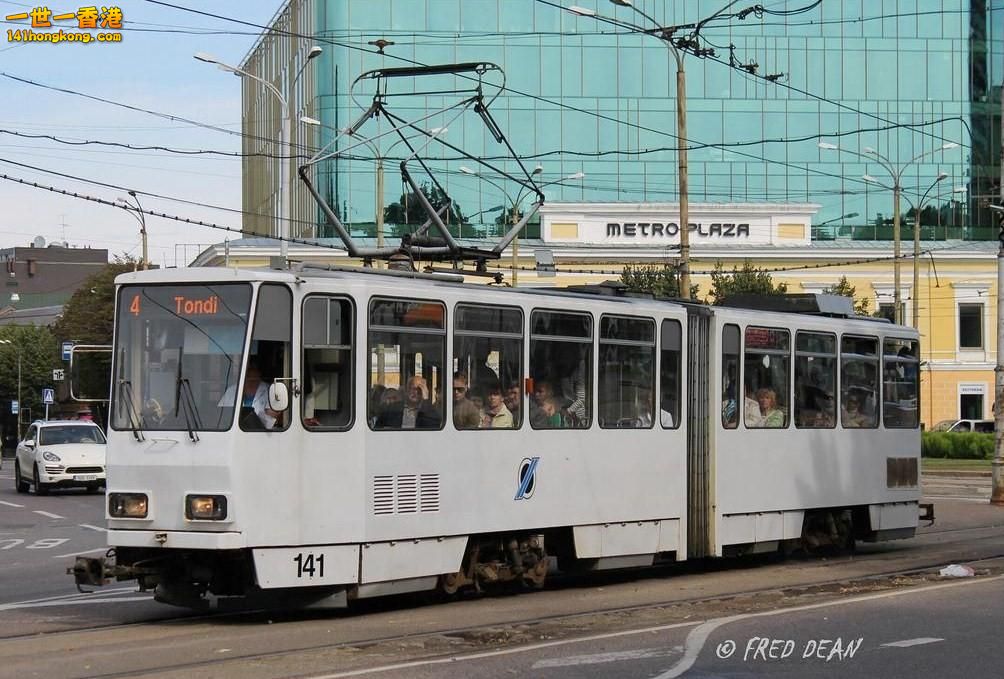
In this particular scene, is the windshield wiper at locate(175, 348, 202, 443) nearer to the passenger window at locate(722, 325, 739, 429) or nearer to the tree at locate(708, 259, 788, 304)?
the passenger window at locate(722, 325, 739, 429)

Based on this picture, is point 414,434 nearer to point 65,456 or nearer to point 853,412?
point 853,412

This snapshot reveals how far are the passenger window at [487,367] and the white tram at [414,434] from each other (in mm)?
18

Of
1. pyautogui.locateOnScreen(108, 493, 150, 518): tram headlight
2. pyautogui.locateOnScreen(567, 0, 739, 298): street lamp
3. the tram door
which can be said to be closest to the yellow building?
pyautogui.locateOnScreen(567, 0, 739, 298): street lamp

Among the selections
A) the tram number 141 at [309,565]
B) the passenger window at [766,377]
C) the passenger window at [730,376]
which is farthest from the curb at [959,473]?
the tram number 141 at [309,565]

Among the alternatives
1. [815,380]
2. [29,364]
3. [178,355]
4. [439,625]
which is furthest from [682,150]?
[29,364]

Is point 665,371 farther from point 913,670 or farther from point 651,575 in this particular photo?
point 913,670

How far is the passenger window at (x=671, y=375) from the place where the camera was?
15531 mm

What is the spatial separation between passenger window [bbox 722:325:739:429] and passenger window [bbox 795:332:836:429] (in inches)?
43.5

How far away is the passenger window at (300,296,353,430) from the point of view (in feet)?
40.1

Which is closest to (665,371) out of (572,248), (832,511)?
(832,511)

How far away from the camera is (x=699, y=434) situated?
15953 millimetres

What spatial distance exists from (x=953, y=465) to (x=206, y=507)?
36.8 m

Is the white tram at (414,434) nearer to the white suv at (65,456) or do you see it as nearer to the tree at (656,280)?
the white suv at (65,456)

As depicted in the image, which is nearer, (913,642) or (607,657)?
(607,657)
